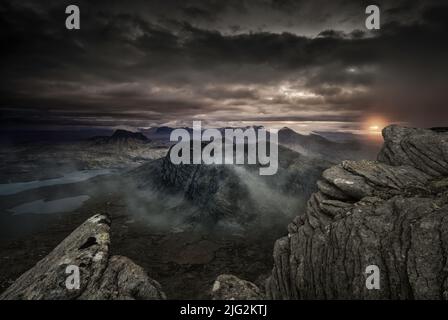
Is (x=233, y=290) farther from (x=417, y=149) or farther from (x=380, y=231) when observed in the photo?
(x=417, y=149)

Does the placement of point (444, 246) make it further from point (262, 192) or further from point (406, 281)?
point (262, 192)

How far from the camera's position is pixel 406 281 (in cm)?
1927

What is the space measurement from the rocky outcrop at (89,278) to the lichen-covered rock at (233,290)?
523cm

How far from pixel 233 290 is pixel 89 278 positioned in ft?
43.2

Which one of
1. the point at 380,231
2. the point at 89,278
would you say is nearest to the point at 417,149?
the point at 380,231

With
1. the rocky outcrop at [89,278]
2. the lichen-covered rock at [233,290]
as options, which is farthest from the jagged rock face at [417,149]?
the rocky outcrop at [89,278]

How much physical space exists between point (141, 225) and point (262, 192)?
315 ft

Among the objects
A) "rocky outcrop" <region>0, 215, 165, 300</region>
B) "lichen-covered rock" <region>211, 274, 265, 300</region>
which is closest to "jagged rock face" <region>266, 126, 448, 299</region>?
"lichen-covered rock" <region>211, 274, 265, 300</region>

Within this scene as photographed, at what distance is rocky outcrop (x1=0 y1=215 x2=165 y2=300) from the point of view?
19172 millimetres

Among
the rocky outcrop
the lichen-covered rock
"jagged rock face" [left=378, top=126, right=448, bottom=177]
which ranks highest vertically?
"jagged rock face" [left=378, top=126, right=448, bottom=177]

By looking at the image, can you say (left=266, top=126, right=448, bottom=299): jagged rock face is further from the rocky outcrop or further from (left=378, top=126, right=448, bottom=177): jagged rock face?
the rocky outcrop

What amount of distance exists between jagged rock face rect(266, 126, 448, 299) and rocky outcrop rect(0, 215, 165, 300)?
1745cm

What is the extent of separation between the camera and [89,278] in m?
20.5

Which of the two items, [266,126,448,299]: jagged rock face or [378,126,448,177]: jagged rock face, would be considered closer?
[266,126,448,299]: jagged rock face
